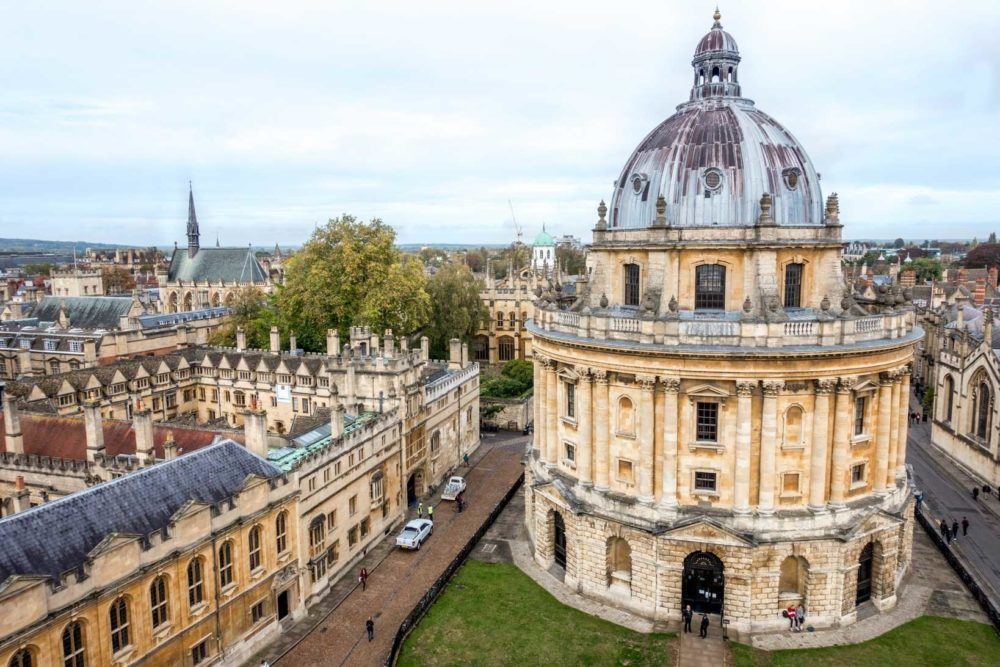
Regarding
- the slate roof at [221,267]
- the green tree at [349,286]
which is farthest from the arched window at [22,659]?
the slate roof at [221,267]

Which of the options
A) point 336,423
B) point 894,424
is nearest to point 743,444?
point 894,424

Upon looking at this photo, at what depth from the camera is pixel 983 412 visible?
156 feet

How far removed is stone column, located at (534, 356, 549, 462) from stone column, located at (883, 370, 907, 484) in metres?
15.8

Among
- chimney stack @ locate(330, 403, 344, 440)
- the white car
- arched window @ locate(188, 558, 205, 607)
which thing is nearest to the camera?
arched window @ locate(188, 558, 205, 607)

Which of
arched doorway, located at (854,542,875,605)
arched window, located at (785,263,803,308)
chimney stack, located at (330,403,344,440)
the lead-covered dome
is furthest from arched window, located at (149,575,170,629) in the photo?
arched doorway, located at (854,542,875,605)

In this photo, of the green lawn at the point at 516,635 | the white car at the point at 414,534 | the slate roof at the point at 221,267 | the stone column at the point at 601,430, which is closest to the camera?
the green lawn at the point at 516,635

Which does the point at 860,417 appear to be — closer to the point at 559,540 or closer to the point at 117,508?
the point at 559,540

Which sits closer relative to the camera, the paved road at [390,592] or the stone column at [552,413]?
the paved road at [390,592]

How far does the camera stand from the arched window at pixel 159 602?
2297 cm

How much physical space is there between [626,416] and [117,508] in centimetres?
2028

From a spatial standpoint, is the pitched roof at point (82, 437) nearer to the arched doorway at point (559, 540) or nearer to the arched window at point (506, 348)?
the arched doorway at point (559, 540)

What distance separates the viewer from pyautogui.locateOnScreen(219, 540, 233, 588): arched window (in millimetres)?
25828

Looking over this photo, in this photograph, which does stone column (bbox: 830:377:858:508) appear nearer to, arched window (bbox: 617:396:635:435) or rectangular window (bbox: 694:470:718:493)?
rectangular window (bbox: 694:470:718:493)

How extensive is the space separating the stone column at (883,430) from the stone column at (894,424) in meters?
0.19
